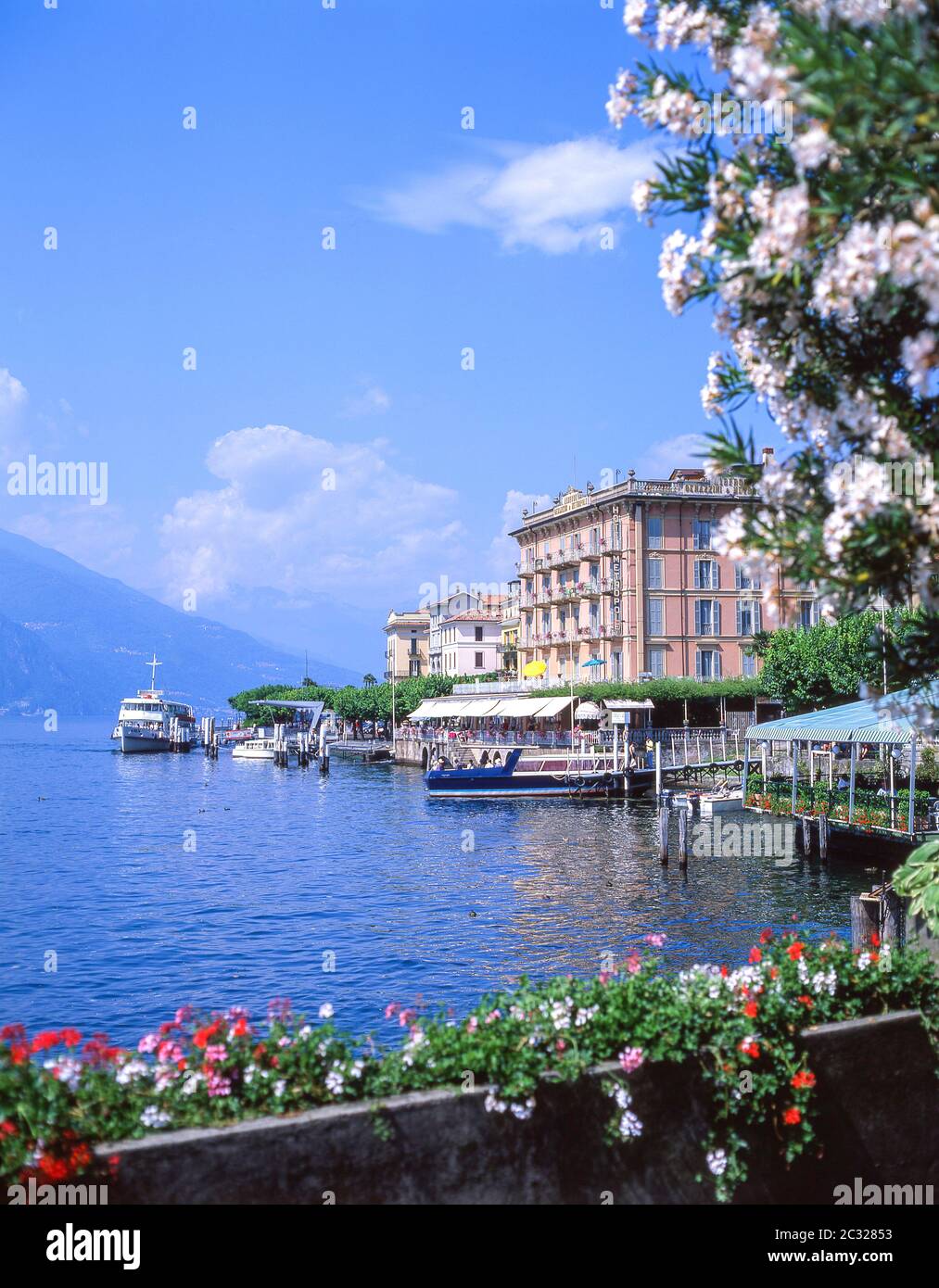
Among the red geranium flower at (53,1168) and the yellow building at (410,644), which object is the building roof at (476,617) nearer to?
the yellow building at (410,644)

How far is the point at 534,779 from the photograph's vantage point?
60.3 metres

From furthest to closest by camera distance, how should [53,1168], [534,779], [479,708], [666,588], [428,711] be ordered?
[428,711]
[666,588]
[479,708]
[534,779]
[53,1168]

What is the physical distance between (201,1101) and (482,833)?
41.2m

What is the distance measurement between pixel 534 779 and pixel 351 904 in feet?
99.4

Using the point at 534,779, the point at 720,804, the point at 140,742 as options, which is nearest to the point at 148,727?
the point at 140,742

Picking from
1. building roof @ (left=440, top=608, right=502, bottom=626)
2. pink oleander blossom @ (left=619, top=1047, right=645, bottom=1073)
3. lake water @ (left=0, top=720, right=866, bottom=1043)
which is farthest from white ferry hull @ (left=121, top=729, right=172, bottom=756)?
pink oleander blossom @ (left=619, top=1047, right=645, bottom=1073)

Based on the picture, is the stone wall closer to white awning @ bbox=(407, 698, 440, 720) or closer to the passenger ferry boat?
white awning @ bbox=(407, 698, 440, 720)

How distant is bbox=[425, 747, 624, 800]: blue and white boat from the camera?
6006 centimetres

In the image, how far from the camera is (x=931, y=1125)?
23.9 ft

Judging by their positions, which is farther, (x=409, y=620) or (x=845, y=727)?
(x=409, y=620)

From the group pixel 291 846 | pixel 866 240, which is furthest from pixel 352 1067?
pixel 291 846

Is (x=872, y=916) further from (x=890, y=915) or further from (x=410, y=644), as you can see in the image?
(x=410, y=644)

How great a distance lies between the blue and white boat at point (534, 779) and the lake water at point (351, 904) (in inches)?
97.8
